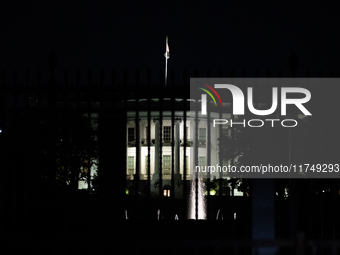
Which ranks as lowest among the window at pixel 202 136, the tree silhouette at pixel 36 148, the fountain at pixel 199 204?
the fountain at pixel 199 204

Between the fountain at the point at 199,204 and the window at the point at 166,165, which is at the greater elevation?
the window at the point at 166,165

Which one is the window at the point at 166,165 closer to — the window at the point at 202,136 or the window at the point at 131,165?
the window at the point at 131,165

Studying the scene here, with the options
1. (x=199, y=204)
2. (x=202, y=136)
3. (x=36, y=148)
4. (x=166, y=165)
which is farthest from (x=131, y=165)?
(x=36, y=148)

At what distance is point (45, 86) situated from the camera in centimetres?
614

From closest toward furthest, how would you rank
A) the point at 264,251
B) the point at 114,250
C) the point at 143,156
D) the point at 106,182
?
the point at 264,251 → the point at 106,182 → the point at 114,250 → the point at 143,156

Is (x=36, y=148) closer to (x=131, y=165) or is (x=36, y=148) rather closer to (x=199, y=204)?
(x=199, y=204)

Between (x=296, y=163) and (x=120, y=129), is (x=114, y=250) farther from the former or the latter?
(x=296, y=163)

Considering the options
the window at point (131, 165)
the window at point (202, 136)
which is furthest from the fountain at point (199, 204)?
the window at point (131, 165)

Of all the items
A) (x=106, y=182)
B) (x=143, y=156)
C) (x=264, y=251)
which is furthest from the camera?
(x=143, y=156)

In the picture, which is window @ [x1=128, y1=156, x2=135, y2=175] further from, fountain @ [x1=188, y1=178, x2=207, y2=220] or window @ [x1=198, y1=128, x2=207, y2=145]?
fountain @ [x1=188, y1=178, x2=207, y2=220]

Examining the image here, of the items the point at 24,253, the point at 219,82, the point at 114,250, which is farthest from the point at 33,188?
the point at 219,82

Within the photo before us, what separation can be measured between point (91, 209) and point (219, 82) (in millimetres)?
2706

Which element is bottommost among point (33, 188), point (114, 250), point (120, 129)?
point (114, 250)

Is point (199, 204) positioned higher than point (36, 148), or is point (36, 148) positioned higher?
point (36, 148)
